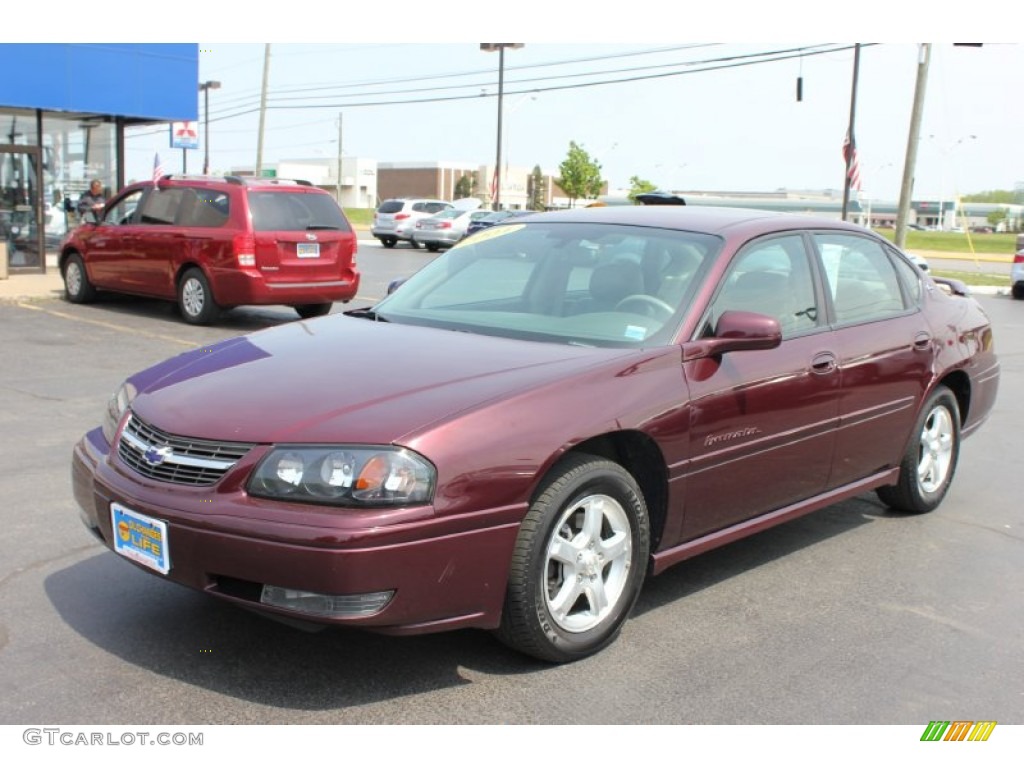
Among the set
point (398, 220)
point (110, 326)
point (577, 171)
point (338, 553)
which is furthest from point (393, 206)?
point (577, 171)

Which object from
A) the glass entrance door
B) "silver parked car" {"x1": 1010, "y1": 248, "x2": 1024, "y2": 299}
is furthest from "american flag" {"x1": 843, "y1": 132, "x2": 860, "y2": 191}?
the glass entrance door

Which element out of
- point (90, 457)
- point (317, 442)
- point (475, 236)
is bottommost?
point (90, 457)

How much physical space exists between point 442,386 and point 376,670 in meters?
1.00

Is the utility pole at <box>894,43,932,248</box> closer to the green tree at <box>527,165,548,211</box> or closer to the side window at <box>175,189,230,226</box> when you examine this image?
the side window at <box>175,189,230,226</box>

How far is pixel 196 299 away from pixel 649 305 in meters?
9.66

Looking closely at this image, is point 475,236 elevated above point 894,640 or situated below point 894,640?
above

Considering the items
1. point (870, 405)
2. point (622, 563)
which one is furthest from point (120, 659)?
point (870, 405)

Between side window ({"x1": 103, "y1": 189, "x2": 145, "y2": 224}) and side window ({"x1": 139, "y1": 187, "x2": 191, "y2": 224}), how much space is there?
0.27m

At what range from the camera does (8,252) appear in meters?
18.6

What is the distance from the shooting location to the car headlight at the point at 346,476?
3180 mm

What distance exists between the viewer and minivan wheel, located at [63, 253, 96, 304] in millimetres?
14489

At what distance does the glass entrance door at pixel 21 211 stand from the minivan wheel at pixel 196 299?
719 centimetres

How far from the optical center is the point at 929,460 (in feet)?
19.2

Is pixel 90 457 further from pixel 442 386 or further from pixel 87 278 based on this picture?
pixel 87 278
